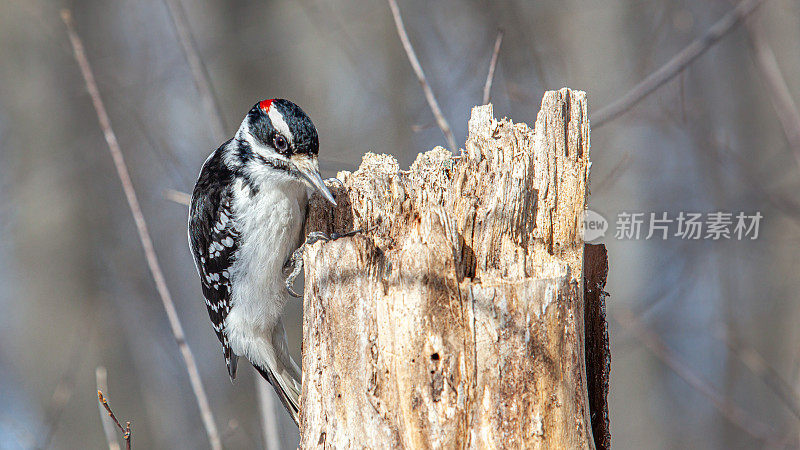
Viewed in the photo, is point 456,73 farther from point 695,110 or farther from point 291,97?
point 291,97

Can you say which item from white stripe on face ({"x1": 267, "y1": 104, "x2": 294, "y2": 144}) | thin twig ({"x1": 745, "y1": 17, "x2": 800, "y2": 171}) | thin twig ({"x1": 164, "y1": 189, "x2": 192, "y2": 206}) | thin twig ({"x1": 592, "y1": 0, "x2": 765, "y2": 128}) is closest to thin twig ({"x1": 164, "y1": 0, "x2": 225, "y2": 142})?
white stripe on face ({"x1": 267, "y1": 104, "x2": 294, "y2": 144})

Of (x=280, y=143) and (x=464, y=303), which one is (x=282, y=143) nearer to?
(x=280, y=143)

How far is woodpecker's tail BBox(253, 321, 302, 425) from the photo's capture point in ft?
12.0

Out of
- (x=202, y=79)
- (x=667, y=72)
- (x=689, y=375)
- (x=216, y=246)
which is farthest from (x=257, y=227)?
(x=689, y=375)

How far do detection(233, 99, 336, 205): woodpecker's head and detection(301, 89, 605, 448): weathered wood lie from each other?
0.60 m

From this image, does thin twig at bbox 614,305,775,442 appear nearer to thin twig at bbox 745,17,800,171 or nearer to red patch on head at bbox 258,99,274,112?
thin twig at bbox 745,17,800,171

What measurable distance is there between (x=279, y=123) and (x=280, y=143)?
9cm

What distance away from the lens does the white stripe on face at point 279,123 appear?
9.68 ft

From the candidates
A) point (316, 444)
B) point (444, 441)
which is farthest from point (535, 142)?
point (316, 444)

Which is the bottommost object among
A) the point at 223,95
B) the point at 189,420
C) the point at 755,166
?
the point at 189,420

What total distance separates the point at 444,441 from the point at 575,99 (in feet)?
3.84

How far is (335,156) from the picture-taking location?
255 inches

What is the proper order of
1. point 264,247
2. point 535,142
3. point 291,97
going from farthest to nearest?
point 291,97, point 264,247, point 535,142

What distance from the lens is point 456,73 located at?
17.4 ft
